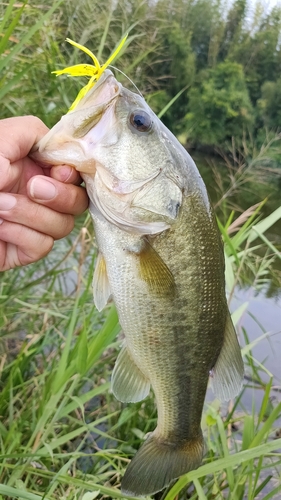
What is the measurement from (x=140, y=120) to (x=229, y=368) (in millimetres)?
849

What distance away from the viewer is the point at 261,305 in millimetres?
5648

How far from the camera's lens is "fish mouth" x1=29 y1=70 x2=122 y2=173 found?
44.5 inches

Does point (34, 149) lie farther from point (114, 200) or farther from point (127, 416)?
point (127, 416)

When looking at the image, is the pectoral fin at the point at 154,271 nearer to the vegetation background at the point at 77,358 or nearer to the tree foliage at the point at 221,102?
the vegetation background at the point at 77,358

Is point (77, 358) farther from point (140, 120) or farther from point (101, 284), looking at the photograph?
point (140, 120)

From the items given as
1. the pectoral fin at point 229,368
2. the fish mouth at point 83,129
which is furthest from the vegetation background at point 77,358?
the fish mouth at point 83,129

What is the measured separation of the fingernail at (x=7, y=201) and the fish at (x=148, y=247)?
5.5 inches

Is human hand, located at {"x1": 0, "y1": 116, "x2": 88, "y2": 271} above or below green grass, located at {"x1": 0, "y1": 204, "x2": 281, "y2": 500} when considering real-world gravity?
above

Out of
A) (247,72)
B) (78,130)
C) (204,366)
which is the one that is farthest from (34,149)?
(247,72)

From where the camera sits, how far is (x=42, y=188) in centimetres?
121

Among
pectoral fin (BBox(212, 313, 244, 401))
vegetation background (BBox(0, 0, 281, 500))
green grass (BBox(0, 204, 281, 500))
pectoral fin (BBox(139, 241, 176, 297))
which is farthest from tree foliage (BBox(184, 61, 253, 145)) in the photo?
pectoral fin (BBox(139, 241, 176, 297))

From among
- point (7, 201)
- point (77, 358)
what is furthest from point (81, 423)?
point (7, 201)

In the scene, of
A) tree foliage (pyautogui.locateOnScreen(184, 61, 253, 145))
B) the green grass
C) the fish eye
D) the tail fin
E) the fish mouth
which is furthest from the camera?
tree foliage (pyautogui.locateOnScreen(184, 61, 253, 145))

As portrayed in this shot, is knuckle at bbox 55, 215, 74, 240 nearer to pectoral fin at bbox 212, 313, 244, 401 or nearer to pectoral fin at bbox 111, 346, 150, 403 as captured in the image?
pectoral fin at bbox 111, 346, 150, 403
